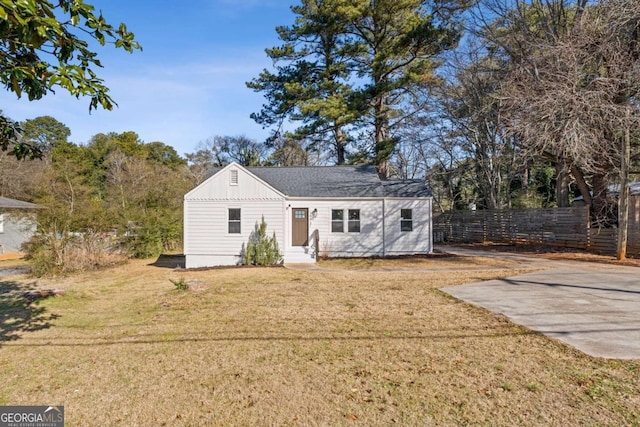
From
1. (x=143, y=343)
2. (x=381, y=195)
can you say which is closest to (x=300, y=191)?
(x=381, y=195)

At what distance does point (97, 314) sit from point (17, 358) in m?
2.33

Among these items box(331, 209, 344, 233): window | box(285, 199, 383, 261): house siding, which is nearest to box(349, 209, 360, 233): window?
box(285, 199, 383, 261): house siding

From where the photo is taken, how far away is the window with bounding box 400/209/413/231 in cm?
1478

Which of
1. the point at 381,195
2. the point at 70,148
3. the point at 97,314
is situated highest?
the point at 70,148

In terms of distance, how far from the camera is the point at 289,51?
70.5 feet

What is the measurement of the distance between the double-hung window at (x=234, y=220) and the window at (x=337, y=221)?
3.84 metres

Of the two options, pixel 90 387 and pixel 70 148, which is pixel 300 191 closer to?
pixel 90 387

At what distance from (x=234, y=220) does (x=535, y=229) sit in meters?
14.3

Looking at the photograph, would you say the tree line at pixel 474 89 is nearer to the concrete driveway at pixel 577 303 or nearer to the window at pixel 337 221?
the concrete driveway at pixel 577 303

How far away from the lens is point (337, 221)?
14695 mm

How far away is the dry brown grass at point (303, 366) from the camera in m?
3.13

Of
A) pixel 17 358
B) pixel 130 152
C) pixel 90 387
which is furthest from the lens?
pixel 130 152

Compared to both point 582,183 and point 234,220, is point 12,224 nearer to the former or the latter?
point 234,220

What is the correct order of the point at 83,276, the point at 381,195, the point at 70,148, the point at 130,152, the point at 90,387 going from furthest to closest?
the point at 130,152
the point at 70,148
the point at 381,195
the point at 83,276
the point at 90,387
